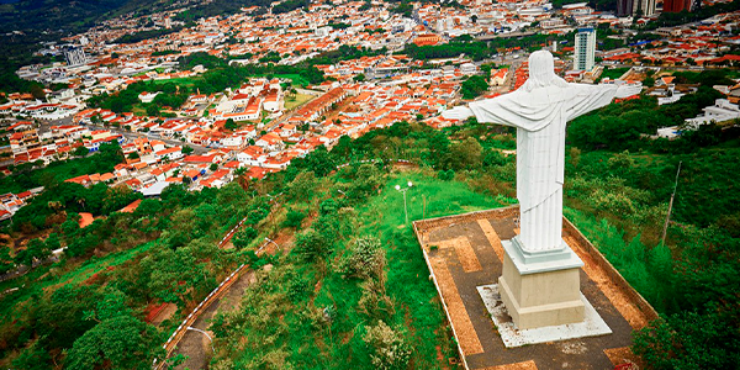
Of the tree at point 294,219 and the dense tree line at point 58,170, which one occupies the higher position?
the tree at point 294,219

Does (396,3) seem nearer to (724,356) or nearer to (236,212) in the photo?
(236,212)

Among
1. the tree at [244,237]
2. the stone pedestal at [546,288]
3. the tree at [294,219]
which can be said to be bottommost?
the tree at [244,237]

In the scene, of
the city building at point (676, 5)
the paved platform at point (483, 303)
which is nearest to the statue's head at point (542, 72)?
the paved platform at point (483, 303)

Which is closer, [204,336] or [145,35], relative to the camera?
[204,336]

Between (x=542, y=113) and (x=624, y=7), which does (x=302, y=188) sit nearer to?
(x=542, y=113)

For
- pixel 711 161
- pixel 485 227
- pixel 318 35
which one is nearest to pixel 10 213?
pixel 485 227

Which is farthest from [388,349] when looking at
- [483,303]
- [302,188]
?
[302,188]

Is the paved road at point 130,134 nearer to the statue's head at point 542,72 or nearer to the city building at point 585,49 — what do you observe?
the statue's head at point 542,72
